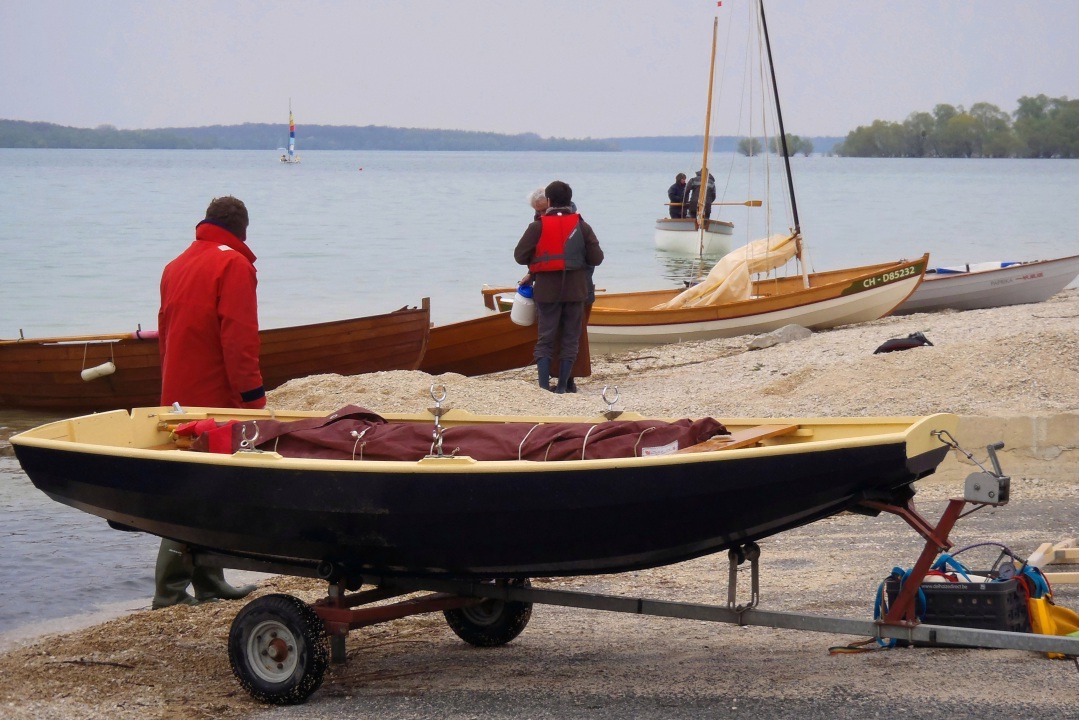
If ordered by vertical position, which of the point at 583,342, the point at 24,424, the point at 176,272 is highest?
the point at 176,272

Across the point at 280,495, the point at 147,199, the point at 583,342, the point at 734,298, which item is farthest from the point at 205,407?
the point at 147,199

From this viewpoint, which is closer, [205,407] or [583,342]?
[205,407]

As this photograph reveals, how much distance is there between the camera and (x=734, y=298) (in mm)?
16578

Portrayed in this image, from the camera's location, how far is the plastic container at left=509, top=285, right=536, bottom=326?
12320 millimetres

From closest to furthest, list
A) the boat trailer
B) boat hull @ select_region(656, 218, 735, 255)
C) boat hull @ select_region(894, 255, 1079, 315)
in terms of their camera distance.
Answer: the boat trailer
boat hull @ select_region(894, 255, 1079, 315)
boat hull @ select_region(656, 218, 735, 255)

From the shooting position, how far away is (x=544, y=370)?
469 inches

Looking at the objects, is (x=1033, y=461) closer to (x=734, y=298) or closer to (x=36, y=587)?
(x=36, y=587)

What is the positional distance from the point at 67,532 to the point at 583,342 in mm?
5506

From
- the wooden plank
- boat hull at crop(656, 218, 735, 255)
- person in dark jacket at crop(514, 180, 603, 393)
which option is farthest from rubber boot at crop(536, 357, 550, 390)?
boat hull at crop(656, 218, 735, 255)

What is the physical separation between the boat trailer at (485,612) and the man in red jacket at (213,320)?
0.99m

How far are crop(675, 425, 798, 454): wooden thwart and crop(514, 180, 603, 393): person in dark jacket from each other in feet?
20.9

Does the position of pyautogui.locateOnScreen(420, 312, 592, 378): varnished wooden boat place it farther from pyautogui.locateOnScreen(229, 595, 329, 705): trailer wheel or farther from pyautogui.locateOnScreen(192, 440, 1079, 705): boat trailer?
pyautogui.locateOnScreen(229, 595, 329, 705): trailer wheel

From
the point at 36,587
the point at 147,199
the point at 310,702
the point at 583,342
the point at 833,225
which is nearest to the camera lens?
the point at 310,702

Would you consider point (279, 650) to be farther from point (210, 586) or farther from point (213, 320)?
point (210, 586)
